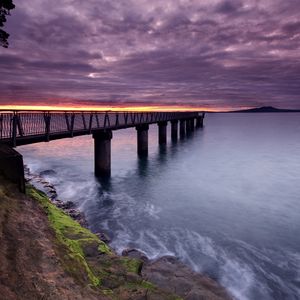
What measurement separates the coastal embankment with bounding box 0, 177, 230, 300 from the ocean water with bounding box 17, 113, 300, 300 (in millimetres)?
2464

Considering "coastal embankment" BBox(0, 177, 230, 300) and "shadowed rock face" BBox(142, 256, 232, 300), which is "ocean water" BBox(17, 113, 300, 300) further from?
"coastal embankment" BBox(0, 177, 230, 300)

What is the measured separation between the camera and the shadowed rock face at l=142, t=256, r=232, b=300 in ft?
27.5

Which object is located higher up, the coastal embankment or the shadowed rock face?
the coastal embankment

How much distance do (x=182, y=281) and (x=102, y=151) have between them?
18.2m

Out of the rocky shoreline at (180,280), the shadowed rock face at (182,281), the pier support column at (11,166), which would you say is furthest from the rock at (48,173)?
the shadowed rock face at (182,281)

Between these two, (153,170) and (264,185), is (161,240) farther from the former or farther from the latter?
(153,170)

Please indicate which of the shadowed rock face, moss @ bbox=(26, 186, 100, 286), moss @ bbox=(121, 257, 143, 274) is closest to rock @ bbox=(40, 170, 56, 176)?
moss @ bbox=(26, 186, 100, 286)

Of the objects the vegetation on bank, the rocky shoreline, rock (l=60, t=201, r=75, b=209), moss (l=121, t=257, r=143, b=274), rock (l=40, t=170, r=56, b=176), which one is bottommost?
rock (l=40, t=170, r=56, b=176)

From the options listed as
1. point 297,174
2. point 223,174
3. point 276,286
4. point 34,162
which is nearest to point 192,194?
point 223,174

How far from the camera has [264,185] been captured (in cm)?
2659

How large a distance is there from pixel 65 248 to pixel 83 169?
25.0 meters

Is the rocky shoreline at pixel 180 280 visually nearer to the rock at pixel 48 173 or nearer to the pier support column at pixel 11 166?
the pier support column at pixel 11 166

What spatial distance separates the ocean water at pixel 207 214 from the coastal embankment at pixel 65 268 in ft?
8.08

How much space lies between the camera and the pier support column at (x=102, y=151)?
25.9 meters
